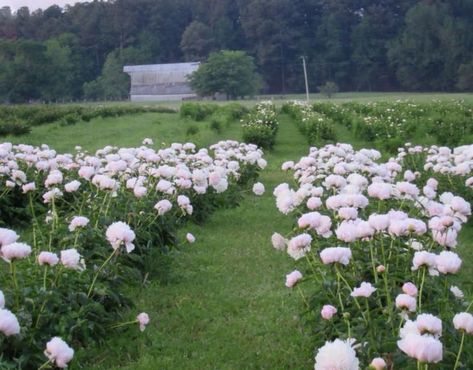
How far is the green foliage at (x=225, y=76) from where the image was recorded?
154 ft

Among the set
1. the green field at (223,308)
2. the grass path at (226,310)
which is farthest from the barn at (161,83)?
the grass path at (226,310)

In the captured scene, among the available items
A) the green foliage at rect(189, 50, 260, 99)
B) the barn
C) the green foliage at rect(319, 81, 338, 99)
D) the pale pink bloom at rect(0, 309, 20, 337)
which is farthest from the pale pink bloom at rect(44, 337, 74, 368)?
the barn

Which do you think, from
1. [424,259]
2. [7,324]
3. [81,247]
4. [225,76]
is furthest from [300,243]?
[225,76]

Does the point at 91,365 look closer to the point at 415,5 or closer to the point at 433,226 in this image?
the point at 433,226

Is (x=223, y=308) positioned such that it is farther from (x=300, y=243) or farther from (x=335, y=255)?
(x=335, y=255)

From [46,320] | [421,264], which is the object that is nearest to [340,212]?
[421,264]

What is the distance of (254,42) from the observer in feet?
195

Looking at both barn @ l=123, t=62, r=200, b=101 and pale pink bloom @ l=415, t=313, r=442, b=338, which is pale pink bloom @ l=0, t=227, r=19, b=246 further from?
barn @ l=123, t=62, r=200, b=101

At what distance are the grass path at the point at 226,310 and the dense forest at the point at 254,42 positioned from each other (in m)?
43.1

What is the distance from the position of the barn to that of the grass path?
4772cm

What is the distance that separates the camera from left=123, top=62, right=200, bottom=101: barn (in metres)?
52.9

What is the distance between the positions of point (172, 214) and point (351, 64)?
52318 millimetres

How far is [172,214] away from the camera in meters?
4.60

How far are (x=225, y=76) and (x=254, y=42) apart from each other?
43.0 ft
